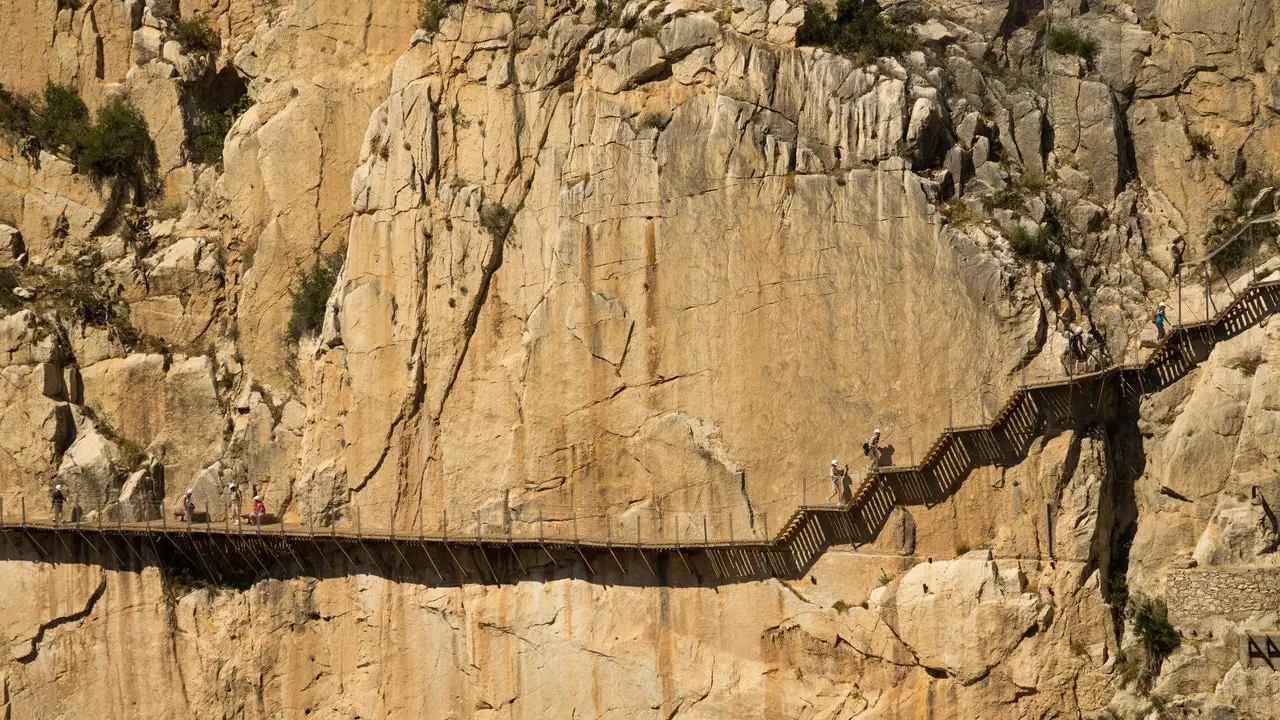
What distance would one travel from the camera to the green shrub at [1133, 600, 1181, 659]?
127 ft

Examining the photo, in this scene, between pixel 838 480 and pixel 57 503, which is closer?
pixel 838 480

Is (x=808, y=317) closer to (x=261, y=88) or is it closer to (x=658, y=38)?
(x=658, y=38)

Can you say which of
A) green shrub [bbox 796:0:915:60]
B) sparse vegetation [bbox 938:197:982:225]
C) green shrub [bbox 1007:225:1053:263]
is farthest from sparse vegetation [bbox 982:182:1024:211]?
green shrub [bbox 796:0:915:60]

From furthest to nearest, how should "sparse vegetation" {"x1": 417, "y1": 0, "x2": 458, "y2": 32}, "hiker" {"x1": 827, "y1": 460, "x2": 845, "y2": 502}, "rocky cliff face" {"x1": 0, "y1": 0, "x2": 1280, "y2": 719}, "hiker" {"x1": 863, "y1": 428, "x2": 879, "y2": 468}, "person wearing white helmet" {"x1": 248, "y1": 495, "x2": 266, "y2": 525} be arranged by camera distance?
"sparse vegetation" {"x1": 417, "y1": 0, "x2": 458, "y2": 32}
"person wearing white helmet" {"x1": 248, "y1": 495, "x2": 266, "y2": 525}
"hiker" {"x1": 827, "y1": 460, "x2": 845, "y2": 502}
"hiker" {"x1": 863, "y1": 428, "x2": 879, "y2": 468}
"rocky cliff face" {"x1": 0, "y1": 0, "x2": 1280, "y2": 719}

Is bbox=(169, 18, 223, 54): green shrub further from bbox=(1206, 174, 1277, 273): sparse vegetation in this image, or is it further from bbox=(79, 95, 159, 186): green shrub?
bbox=(1206, 174, 1277, 273): sparse vegetation

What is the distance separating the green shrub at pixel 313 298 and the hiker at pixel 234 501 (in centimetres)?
388

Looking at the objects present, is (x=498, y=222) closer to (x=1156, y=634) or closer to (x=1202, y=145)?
(x=1202, y=145)

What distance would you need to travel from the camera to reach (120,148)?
166ft

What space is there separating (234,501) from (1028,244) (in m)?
19.0

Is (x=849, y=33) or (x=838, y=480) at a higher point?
(x=849, y=33)

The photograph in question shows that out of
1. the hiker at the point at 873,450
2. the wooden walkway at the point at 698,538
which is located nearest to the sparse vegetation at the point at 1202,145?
the wooden walkway at the point at 698,538

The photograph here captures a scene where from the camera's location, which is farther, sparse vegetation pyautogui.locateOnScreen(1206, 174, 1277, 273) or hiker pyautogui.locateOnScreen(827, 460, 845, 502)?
sparse vegetation pyautogui.locateOnScreen(1206, 174, 1277, 273)

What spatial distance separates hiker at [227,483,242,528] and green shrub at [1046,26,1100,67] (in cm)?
2089

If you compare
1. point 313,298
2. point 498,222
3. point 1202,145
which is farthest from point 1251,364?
A: point 313,298
